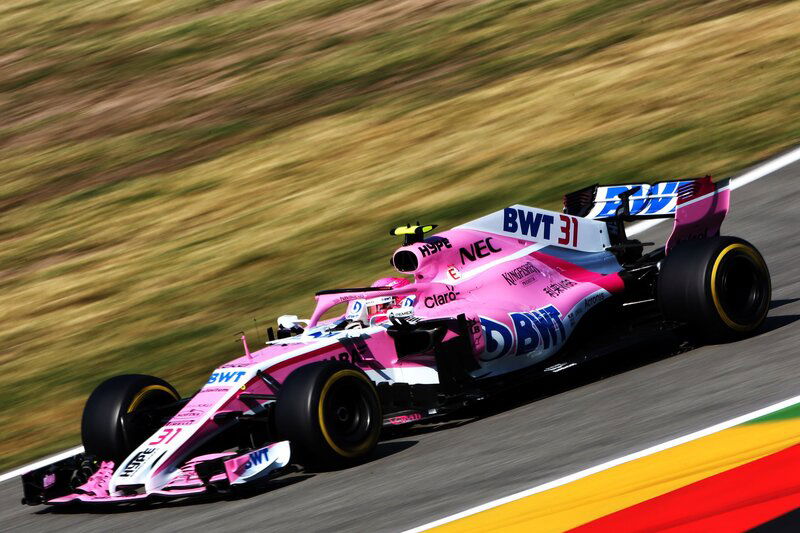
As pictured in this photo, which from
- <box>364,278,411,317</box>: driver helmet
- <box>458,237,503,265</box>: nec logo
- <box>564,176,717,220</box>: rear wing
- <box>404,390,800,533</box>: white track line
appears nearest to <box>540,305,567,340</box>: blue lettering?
<box>458,237,503,265</box>: nec logo

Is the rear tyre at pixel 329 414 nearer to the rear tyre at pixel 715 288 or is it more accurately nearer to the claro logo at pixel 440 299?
the claro logo at pixel 440 299

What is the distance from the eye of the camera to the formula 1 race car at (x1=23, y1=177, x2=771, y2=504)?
23.0 ft

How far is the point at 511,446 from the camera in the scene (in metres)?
6.98

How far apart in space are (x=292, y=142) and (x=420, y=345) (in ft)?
34.0

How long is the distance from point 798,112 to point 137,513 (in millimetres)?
10028

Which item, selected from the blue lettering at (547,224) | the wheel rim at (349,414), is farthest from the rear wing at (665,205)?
the wheel rim at (349,414)

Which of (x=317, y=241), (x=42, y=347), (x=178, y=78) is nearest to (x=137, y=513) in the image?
(x=42, y=347)

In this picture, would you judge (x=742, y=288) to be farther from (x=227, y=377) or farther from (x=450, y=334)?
(x=227, y=377)

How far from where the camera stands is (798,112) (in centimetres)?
1429

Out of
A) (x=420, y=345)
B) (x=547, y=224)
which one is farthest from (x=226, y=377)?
(x=547, y=224)

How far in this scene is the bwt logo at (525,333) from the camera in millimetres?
7945

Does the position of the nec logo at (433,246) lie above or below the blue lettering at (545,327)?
above

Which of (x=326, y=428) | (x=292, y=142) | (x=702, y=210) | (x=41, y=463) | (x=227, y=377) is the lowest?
(x=41, y=463)

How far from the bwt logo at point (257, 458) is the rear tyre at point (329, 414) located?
18cm
